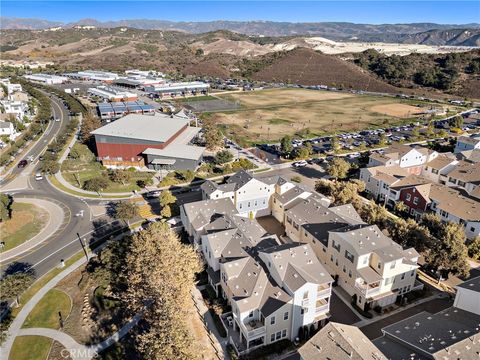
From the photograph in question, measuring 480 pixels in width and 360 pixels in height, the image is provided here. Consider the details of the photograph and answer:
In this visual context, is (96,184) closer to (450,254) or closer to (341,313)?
Answer: (341,313)

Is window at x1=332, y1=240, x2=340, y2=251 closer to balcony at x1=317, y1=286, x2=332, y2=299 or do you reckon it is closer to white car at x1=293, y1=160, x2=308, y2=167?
balcony at x1=317, y1=286, x2=332, y2=299

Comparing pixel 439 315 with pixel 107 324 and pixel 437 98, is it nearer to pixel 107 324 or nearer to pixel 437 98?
pixel 107 324

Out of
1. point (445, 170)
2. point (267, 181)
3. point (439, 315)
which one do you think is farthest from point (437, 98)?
point (439, 315)

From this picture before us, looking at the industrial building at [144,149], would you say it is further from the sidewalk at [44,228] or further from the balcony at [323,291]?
the balcony at [323,291]

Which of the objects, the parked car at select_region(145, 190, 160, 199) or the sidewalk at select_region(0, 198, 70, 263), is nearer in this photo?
the sidewalk at select_region(0, 198, 70, 263)

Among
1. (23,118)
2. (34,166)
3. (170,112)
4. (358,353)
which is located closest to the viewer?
(358,353)

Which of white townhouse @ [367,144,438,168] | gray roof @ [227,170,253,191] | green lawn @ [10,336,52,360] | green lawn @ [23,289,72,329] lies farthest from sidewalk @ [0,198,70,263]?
white townhouse @ [367,144,438,168]
